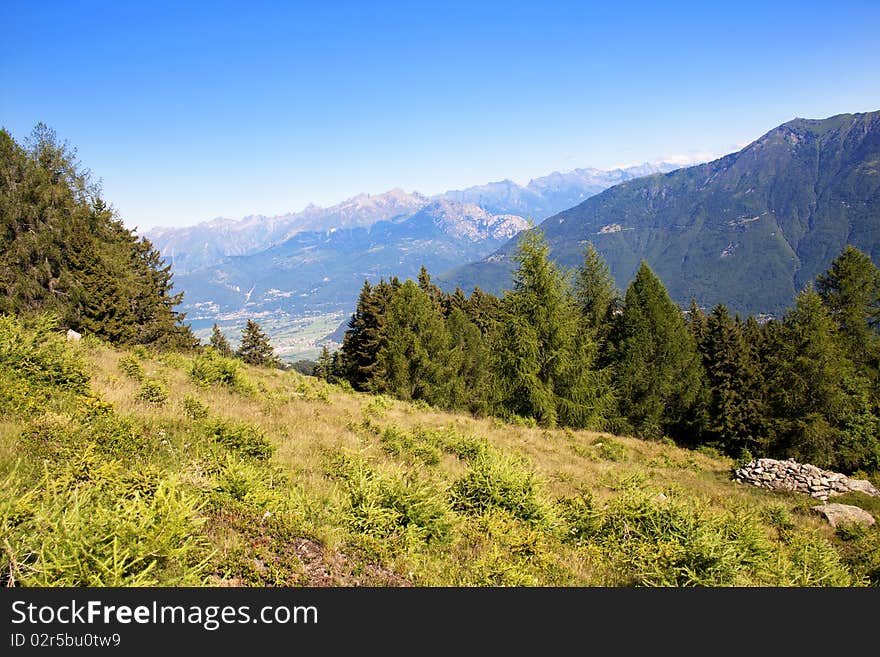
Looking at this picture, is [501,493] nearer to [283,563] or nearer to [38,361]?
[283,563]

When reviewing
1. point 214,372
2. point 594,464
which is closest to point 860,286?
point 594,464

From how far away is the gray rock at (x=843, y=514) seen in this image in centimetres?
1219

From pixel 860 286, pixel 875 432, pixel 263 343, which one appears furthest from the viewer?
pixel 263 343

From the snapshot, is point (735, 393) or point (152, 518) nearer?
point (152, 518)

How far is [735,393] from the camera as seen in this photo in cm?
3331

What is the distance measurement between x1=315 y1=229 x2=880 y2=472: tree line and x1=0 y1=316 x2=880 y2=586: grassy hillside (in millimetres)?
13941

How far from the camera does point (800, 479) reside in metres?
16.3

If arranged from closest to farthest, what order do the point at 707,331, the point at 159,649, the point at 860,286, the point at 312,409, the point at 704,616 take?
1. the point at 159,649
2. the point at 704,616
3. the point at 312,409
4. the point at 860,286
5. the point at 707,331

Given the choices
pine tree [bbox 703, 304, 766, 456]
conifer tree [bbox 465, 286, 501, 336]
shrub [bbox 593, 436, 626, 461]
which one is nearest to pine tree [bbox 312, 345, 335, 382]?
conifer tree [bbox 465, 286, 501, 336]

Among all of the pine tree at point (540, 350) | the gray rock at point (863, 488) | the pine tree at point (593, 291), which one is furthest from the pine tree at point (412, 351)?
the gray rock at point (863, 488)

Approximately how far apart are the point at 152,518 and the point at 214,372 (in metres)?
12.3

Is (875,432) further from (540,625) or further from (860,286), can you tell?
(540,625)

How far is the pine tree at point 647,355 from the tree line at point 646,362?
0.08 m

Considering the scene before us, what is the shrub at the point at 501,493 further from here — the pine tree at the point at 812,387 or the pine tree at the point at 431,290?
the pine tree at the point at 431,290
